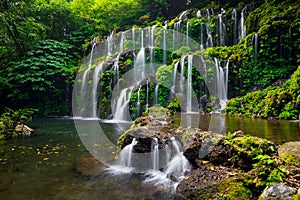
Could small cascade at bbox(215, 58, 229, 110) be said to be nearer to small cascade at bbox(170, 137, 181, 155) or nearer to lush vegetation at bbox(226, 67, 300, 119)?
lush vegetation at bbox(226, 67, 300, 119)

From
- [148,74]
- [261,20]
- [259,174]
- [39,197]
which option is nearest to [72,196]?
[39,197]

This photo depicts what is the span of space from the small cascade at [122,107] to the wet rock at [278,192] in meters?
11.5

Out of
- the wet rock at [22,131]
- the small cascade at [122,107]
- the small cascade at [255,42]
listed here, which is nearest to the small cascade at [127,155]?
the wet rock at [22,131]

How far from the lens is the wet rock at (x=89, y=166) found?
4.70 m

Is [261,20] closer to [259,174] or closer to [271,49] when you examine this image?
[271,49]

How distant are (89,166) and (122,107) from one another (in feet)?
29.6

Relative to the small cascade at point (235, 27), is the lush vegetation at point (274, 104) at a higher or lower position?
lower

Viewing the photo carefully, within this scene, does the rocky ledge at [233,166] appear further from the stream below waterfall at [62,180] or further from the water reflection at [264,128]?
the water reflection at [264,128]

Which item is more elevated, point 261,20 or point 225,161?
point 261,20

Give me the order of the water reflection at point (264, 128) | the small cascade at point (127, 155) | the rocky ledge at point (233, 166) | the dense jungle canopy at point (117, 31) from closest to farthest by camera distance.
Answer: the rocky ledge at point (233, 166) < the water reflection at point (264, 128) < the small cascade at point (127, 155) < the dense jungle canopy at point (117, 31)

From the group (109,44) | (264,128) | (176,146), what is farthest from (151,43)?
(176,146)

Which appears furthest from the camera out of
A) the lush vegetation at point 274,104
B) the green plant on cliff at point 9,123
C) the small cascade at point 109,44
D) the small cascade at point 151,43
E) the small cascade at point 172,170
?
the small cascade at point 109,44

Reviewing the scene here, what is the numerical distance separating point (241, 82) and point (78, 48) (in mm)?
17364

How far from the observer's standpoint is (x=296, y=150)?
3.11 meters
